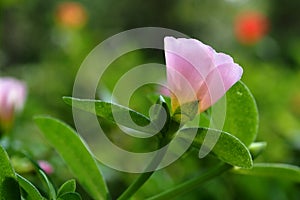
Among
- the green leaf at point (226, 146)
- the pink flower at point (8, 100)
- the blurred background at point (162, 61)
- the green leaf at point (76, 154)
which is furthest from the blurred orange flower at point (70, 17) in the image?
the green leaf at point (226, 146)

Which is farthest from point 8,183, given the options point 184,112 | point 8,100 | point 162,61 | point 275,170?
point 162,61

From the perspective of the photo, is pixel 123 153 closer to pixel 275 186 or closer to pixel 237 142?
pixel 275 186

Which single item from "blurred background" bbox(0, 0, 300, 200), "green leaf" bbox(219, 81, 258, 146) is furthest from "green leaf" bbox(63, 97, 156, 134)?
"blurred background" bbox(0, 0, 300, 200)

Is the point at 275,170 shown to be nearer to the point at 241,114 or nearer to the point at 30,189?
the point at 241,114

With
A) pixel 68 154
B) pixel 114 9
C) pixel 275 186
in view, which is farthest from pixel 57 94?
pixel 114 9

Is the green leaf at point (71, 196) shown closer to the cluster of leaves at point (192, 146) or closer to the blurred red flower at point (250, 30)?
the cluster of leaves at point (192, 146)

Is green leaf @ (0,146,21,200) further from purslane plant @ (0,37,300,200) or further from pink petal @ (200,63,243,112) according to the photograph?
pink petal @ (200,63,243,112)
